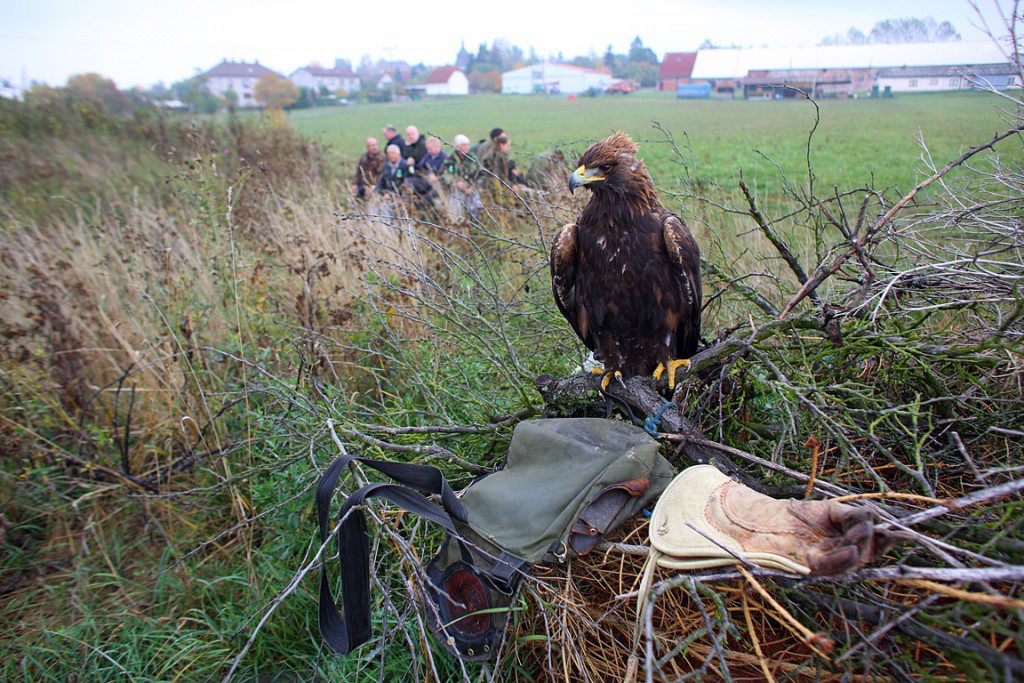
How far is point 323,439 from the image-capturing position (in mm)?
2834

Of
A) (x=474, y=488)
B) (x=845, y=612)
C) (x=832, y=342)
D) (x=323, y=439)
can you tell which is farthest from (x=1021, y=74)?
(x=323, y=439)

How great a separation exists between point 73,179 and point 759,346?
12647 mm

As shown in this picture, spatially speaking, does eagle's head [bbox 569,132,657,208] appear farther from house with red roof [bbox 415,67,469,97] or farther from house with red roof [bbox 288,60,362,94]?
house with red roof [bbox 288,60,362,94]

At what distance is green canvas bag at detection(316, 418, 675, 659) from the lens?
174cm

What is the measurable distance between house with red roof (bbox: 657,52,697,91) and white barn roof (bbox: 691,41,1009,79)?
6.04 meters

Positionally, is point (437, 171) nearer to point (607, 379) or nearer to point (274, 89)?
point (607, 379)

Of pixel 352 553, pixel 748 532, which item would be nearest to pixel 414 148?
pixel 352 553

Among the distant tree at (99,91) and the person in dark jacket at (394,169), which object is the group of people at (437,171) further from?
the distant tree at (99,91)

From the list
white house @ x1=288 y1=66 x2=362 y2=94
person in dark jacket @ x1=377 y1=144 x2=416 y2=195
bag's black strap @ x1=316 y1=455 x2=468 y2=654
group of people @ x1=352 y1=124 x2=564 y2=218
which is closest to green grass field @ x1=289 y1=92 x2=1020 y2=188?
group of people @ x1=352 y1=124 x2=564 y2=218

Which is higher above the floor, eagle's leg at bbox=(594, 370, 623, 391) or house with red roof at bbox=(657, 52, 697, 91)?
house with red roof at bbox=(657, 52, 697, 91)

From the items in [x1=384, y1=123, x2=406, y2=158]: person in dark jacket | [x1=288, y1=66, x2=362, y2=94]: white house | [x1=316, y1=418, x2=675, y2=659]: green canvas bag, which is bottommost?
[x1=316, y1=418, x2=675, y2=659]: green canvas bag

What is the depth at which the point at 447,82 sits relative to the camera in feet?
245

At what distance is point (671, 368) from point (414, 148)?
9888 mm

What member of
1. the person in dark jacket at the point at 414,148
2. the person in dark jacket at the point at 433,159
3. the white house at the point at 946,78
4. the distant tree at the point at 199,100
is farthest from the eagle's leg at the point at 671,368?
the distant tree at the point at 199,100
